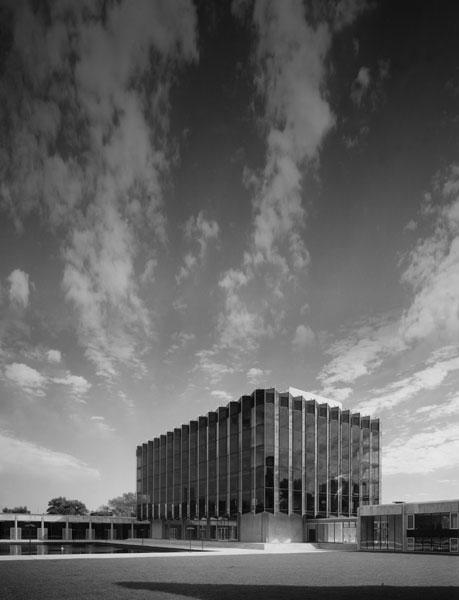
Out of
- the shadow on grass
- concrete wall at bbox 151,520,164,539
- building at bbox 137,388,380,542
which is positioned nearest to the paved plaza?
the shadow on grass

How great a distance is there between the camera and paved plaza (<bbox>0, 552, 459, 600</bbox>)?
Result: 23.4 meters

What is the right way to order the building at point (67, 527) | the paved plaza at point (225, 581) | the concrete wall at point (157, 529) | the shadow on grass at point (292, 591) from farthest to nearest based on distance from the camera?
1. the building at point (67, 527)
2. the concrete wall at point (157, 529)
3. the paved plaza at point (225, 581)
4. the shadow on grass at point (292, 591)

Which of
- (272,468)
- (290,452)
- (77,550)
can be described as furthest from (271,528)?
(77,550)

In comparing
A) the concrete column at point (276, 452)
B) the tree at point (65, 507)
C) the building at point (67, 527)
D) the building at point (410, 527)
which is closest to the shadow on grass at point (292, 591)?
the building at point (410, 527)

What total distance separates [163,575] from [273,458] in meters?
43.8

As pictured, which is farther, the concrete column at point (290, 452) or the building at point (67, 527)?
the building at point (67, 527)

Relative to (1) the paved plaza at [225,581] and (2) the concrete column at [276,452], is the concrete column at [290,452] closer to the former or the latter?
(2) the concrete column at [276,452]

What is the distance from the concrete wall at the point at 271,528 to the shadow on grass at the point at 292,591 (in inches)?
1944

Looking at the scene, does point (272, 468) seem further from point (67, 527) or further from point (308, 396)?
point (67, 527)

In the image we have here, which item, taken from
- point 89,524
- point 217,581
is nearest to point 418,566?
point 217,581

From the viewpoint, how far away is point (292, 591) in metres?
25.0

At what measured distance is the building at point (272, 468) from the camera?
7488 centimetres

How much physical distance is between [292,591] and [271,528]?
52.0 metres

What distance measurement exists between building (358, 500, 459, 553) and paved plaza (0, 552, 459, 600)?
1745 cm
